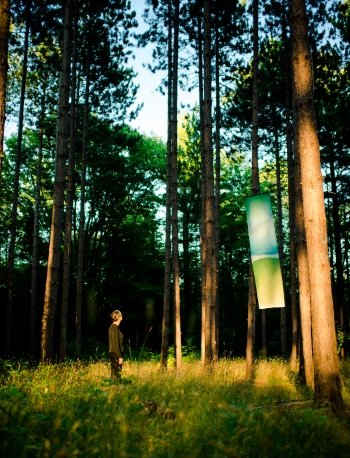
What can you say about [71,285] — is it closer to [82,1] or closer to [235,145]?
[235,145]

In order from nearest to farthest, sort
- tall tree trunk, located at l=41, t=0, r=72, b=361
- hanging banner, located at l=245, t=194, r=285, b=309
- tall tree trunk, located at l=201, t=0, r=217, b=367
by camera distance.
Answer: hanging banner, located at l=245, t=194, r=285, b=309, tall tree trunk, located at l=41, t=0, r=72, b=361, tall tree trunk, located at l=201, t=0, r=217, b=367

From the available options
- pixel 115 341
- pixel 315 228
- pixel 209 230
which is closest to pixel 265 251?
pixel 315 228

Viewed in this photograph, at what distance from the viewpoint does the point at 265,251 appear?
750 centimetres

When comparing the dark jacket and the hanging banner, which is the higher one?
the hanging banner

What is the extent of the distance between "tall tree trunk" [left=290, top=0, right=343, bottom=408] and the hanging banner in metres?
1.37

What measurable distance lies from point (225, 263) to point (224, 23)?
1500 centimetres

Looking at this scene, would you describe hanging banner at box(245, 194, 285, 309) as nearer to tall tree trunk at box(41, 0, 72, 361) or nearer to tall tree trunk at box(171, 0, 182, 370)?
tall tree trunk at box(171, 0, 182, 370)

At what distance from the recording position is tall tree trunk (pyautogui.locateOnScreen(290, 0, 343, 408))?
221 inches

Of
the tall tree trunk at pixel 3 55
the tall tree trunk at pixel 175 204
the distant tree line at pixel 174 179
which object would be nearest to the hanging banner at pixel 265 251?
the distant tree line at pixel 174 179

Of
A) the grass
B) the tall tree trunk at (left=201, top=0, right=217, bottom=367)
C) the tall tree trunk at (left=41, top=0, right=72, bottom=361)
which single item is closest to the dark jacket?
the grass

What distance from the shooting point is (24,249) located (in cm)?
1916

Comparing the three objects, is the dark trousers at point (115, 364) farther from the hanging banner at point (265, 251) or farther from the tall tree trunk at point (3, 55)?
the tall tree trunk at point (3, 55)

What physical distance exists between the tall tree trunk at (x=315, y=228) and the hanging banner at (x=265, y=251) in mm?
1374

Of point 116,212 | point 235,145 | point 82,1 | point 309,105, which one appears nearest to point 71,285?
point 116,212
